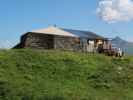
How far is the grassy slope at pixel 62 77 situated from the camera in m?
26.6

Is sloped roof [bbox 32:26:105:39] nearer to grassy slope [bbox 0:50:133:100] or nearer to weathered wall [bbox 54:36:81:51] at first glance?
weathered wall [bbox 54:36:81:51]

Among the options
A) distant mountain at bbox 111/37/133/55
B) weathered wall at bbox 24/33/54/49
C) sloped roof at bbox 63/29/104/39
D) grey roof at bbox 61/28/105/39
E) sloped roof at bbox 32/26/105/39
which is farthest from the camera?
distant mountain at bbox 111/37/133/55

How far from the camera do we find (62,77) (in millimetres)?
32219

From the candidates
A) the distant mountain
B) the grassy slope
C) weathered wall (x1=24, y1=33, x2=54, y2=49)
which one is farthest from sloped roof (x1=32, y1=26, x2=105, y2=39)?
the grassy slope

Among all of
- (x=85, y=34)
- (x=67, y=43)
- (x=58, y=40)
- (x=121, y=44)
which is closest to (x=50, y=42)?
(x=58, y=40)

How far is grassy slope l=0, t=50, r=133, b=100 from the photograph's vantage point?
26.6 meters

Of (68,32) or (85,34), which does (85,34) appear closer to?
(85,34)

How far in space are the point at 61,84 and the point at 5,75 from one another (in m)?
4.51

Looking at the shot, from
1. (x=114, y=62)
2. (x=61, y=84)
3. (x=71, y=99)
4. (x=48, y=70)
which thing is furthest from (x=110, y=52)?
(x=71, y=99)

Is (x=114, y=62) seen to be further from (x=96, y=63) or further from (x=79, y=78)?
(x=79, y=78)

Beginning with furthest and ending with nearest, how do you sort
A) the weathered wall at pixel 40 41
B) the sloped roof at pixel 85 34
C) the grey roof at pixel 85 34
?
the sloped roof at pixel 85 34
the grey roof at pixel 85 34
the weathered wall at pixel 40 41

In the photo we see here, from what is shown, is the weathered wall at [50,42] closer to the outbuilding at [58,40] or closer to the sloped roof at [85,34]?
the outbuilding at [58,40]

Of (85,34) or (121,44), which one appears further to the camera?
(121,44)

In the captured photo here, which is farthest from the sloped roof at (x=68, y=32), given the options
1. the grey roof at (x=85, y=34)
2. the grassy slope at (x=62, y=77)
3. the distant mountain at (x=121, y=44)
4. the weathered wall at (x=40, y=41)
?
the grassy slope at (x=62, y=77)
